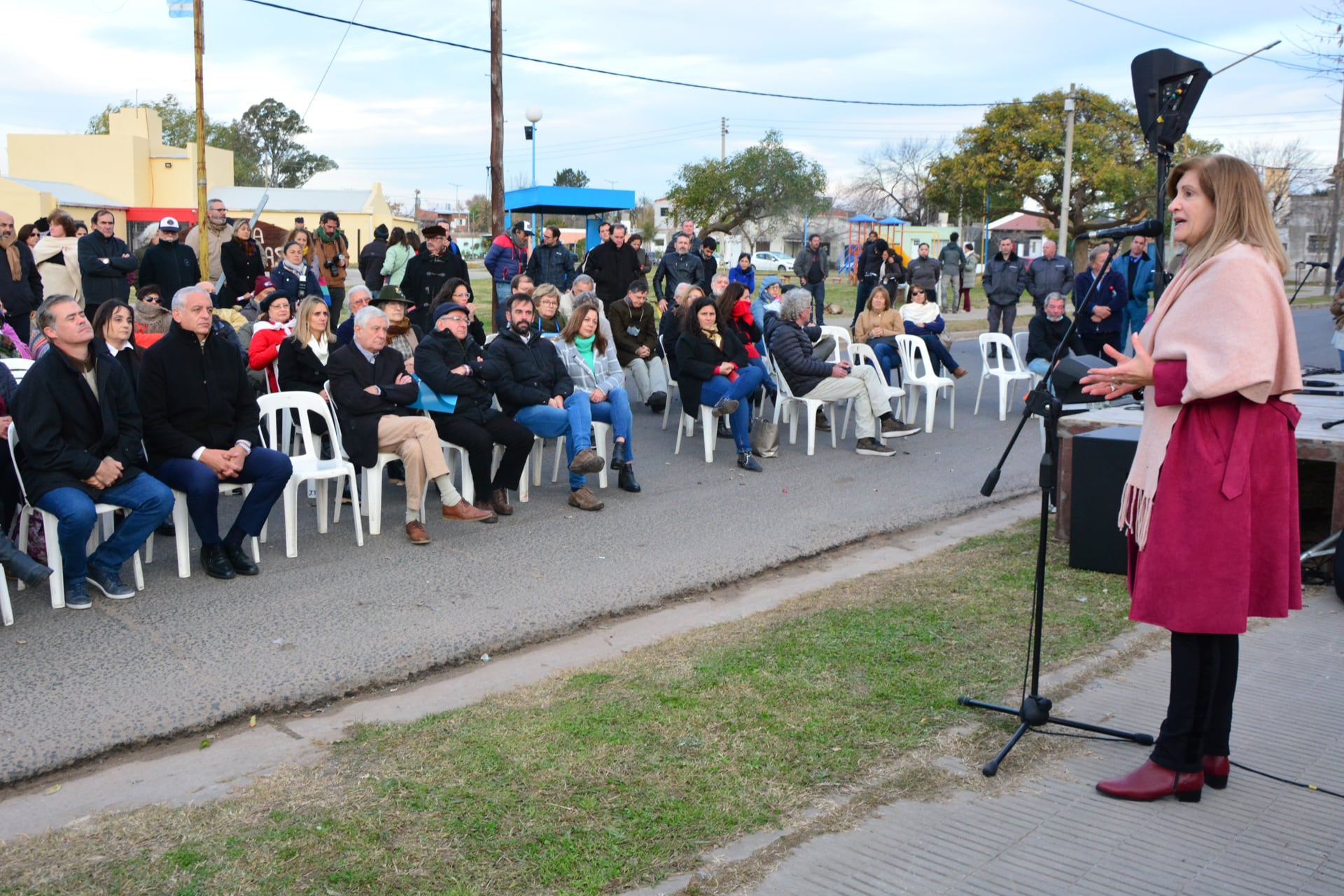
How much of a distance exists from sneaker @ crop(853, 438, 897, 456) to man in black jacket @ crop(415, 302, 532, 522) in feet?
11.6

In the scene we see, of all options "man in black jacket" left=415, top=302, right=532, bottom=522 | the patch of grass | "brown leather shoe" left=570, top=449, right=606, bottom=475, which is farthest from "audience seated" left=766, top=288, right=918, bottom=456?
the patch of grass

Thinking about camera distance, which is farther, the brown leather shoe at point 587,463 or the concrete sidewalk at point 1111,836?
the brown leather shoe at point 587,463

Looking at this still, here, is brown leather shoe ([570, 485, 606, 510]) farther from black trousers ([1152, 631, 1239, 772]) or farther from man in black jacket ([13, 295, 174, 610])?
black trousers ([1152, 631, 1239, 772])

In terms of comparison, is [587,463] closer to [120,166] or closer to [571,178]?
[120,166]

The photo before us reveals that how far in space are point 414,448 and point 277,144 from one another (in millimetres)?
80397

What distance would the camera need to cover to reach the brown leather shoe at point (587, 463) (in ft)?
25.2

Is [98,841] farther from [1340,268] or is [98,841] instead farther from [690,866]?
[1340,268]

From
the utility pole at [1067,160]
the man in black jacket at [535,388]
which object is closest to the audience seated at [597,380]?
the man in black jacket at [535,388]

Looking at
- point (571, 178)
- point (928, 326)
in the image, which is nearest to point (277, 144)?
point (571, 178)

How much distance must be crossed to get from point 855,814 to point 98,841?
2265mm

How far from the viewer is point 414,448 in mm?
6973

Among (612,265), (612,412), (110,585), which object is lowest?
(110,585)

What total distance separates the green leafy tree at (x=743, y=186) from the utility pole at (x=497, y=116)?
1300 inches

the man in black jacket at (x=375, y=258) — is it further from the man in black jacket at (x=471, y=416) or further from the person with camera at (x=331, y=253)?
the man in black jacket at (x=471, y=416)
